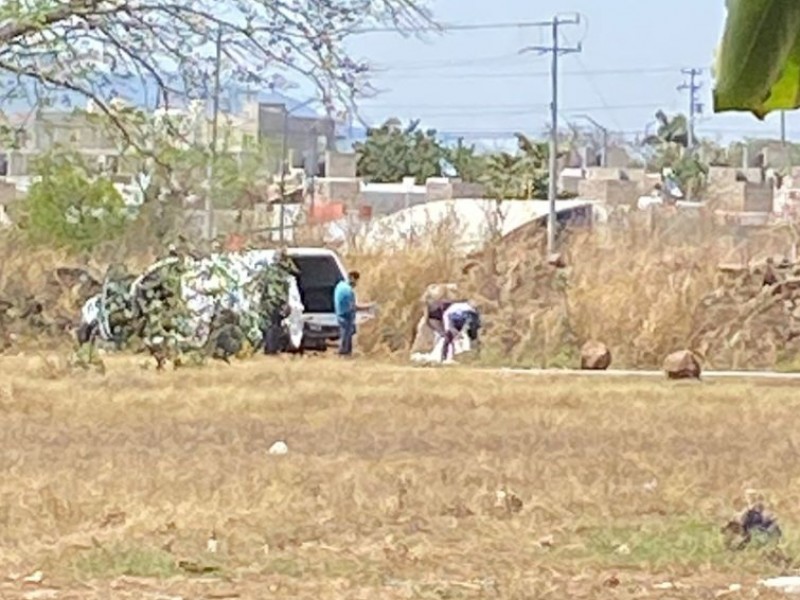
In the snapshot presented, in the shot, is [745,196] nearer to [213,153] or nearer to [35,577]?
[213,153]

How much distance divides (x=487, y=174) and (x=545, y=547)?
36.8m

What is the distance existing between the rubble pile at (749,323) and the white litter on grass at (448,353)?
2.47 m

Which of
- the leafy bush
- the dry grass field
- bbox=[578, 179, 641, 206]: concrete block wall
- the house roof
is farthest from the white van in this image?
bbox=[578, 179, 641, 206]: concrete block wall

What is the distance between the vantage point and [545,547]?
26.8 ft

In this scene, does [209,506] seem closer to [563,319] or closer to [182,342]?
[182,342]

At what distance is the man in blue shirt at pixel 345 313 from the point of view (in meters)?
23.2


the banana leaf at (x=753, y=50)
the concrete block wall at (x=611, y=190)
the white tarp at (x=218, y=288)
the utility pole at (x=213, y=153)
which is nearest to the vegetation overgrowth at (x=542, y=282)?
the utility pole at (x=213, y=153)

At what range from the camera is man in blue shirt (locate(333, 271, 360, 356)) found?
23.2 metres

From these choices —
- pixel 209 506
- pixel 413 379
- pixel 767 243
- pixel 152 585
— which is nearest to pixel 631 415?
pixel 413 379

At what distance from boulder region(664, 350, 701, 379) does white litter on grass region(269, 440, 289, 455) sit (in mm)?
8064

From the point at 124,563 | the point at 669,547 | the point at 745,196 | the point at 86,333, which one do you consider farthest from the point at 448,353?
the point at 745,196

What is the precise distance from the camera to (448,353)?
74.0ft

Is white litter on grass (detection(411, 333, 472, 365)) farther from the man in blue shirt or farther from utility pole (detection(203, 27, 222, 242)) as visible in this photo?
utility pole (detection(203, 27, 222, 242))

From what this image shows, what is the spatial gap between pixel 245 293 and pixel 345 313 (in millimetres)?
5043
